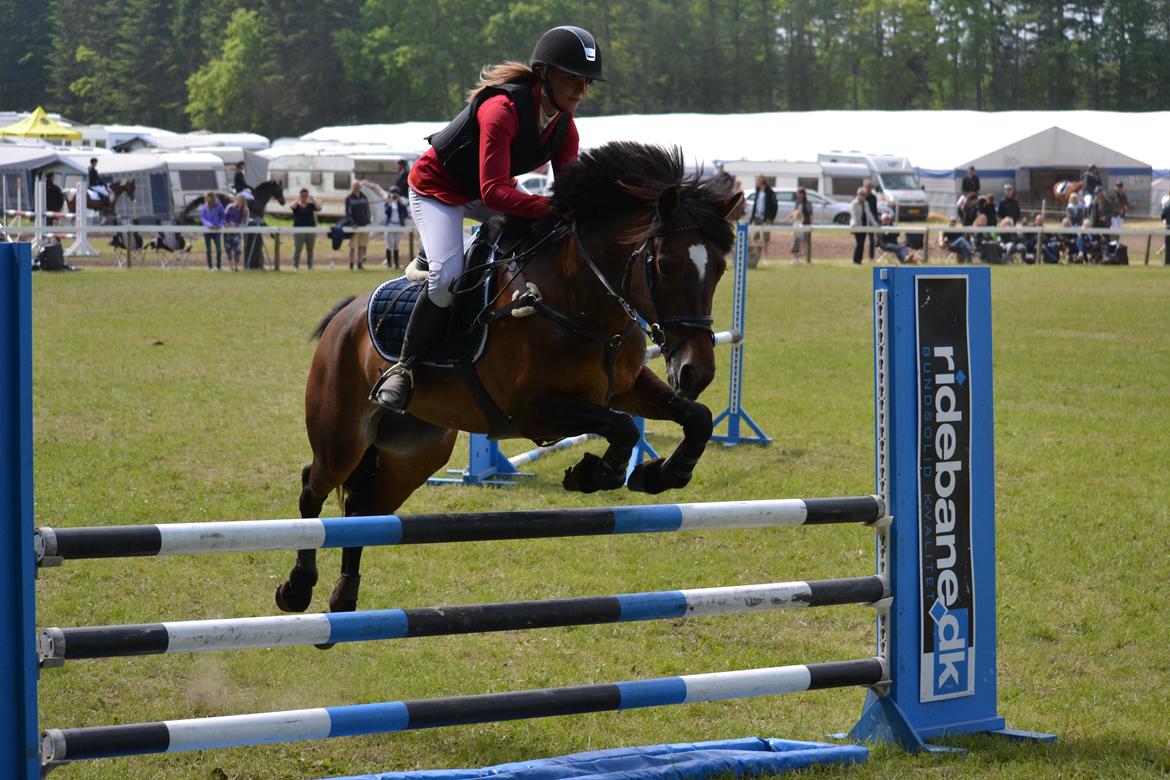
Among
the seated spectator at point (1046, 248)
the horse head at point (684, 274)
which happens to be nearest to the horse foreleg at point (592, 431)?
Result: the horse head at point (684, 274)

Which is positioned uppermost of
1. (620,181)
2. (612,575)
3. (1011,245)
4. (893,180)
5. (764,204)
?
(893,180)

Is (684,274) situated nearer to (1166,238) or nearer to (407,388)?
(407,388)

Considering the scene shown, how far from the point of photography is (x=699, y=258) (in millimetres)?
4570

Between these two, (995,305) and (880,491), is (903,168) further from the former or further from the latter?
(880,491)

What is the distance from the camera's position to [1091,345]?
661 inches

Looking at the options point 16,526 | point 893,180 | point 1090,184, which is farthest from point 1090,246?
point 16,526

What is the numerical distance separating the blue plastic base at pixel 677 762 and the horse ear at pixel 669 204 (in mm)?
1799

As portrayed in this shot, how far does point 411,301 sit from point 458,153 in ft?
2.22

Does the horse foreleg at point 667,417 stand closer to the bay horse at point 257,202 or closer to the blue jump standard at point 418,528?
the blue jump standard at point 418,528

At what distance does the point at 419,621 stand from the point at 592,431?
4.00 ft

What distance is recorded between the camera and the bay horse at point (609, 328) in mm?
4570

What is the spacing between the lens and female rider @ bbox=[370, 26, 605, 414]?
4.96 meters

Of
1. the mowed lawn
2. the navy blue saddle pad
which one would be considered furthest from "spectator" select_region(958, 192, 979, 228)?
the navy blue saddle pad

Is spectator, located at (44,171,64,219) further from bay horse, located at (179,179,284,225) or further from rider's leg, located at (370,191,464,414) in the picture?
rider's leg, located at (370,191,464,414)
